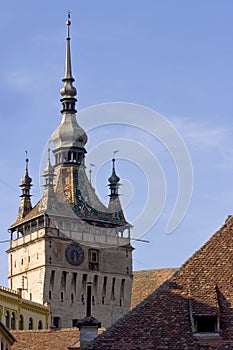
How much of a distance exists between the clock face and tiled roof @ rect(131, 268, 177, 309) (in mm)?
7500

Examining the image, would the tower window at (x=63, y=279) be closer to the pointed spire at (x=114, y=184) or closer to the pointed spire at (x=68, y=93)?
the pointed spire at (x=114, y=184)

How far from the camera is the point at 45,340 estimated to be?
64.1 m

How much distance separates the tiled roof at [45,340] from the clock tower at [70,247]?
54.9 m

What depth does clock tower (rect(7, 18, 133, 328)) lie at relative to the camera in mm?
126938

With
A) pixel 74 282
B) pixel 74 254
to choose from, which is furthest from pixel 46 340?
pixel 74 254

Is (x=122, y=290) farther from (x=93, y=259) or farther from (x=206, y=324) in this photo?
(x=206, y=324)

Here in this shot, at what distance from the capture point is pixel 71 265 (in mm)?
129375

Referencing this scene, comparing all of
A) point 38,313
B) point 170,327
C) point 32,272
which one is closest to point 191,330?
point 170,327

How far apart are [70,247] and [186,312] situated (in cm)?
9686

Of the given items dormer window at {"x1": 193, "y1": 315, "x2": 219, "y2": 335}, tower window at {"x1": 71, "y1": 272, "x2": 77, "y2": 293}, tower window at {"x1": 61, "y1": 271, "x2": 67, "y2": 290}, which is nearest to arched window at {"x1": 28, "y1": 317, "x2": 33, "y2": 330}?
tower window at {"x1": 61, "y1": 271, "x2": 67, "y2": 290}

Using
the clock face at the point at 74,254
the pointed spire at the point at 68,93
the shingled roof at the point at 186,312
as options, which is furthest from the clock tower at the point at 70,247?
the shingled roof at the point at 186,312

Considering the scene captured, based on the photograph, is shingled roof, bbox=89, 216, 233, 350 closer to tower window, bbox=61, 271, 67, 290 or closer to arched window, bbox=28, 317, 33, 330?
arched window, bbox=28, 317, 33, 330

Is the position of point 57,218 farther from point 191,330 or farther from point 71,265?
point 191,330

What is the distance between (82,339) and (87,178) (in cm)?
10432
